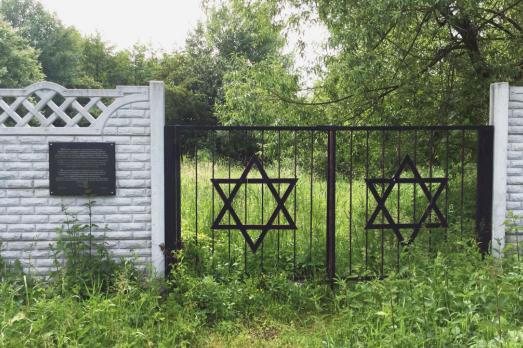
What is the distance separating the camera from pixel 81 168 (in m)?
4.79

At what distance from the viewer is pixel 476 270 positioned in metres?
4.55

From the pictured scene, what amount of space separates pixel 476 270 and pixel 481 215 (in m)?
0.85

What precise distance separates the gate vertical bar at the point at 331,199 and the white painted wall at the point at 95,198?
5.38ft

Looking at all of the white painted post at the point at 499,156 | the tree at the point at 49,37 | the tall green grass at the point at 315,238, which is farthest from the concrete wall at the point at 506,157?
the tree at the point at 49,37

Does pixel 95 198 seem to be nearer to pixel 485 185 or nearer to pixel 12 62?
pixel 485 185

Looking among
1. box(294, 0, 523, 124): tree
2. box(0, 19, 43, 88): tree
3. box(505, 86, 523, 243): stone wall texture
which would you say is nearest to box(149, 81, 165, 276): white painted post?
box(294, 0, 523, 124): tree

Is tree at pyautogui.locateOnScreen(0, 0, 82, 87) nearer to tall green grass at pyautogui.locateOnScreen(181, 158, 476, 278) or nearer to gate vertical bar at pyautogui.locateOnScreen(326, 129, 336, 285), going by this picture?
tall green grass at pyautogui.locateOnScreen(181, 158, 476, 278)

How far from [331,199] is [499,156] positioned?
1.74 meters

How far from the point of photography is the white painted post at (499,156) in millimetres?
5039

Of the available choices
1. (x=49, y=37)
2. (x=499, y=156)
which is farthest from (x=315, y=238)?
(x=49, y=37)

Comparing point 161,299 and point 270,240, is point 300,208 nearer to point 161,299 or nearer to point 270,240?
point 270,240

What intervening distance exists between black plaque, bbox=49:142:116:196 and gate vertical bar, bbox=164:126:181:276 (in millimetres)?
512

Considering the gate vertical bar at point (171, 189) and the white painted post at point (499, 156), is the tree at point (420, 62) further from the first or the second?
the gate vertical bar at point (171, 189)

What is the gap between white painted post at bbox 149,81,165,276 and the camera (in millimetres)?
4789
